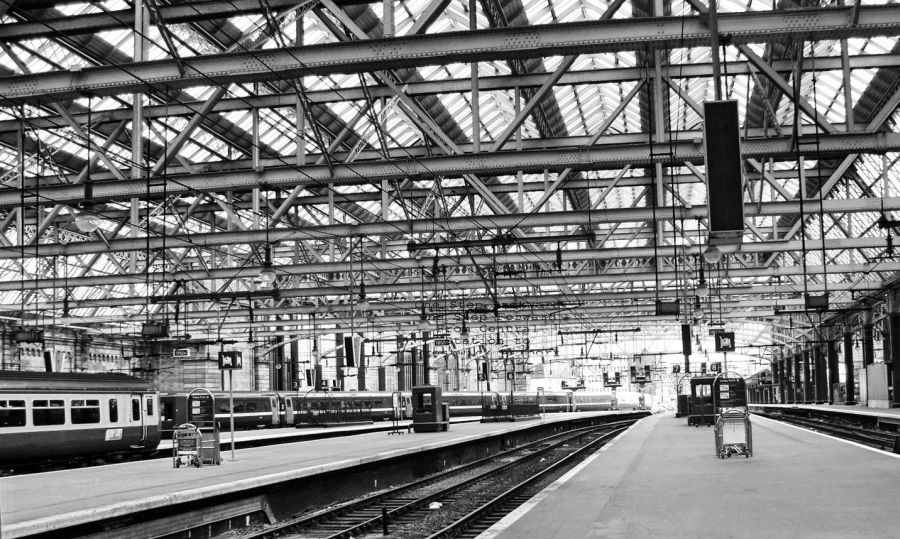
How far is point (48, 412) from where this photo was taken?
23.8m

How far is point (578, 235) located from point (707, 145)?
1569cm

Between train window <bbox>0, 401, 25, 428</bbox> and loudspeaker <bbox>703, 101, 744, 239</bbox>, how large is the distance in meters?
18.1

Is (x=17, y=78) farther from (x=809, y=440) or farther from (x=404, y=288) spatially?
(x=404, y=288)

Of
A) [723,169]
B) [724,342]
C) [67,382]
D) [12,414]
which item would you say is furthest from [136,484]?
[724,342]

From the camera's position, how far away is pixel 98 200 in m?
21.7

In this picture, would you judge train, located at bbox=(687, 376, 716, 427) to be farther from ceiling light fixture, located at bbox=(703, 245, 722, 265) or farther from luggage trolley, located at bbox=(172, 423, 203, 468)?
luggage trolley, located at bbox=(172, 423, 203, 468)

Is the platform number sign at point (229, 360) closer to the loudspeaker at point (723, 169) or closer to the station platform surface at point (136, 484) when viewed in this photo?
the station platform surface at point (136, 484)

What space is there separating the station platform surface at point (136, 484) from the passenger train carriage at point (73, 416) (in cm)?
282

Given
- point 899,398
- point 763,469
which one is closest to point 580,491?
point 763,469

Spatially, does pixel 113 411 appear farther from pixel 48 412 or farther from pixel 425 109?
pixel 425 109

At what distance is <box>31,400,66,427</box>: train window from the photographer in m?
23.3

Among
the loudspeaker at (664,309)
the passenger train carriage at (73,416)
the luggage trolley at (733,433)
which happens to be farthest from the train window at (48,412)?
the loudspeaker at (664,309)

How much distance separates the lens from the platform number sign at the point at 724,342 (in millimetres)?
39969

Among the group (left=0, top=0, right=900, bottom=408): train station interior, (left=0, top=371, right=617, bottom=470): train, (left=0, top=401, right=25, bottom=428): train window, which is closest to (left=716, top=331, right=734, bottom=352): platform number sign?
(left=0, top=0, right=900, bottom=408): train station interior
